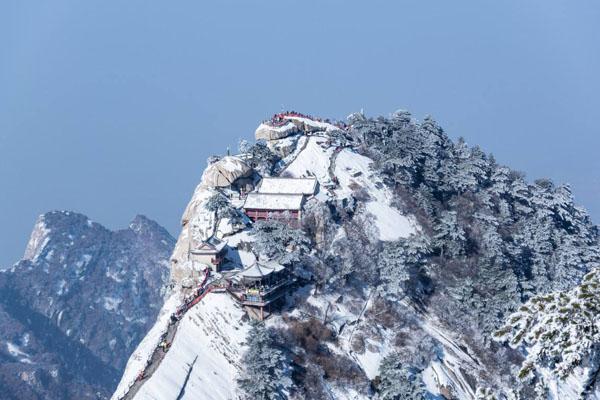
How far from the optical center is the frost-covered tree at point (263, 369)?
163ft

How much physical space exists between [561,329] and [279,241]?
157 feet

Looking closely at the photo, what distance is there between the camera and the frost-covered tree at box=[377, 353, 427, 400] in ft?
171

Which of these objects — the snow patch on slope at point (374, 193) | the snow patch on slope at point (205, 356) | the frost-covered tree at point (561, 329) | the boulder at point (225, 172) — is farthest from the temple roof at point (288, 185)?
the frost-covered tree at point (561, 329)

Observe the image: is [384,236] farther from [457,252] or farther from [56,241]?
[56,241]

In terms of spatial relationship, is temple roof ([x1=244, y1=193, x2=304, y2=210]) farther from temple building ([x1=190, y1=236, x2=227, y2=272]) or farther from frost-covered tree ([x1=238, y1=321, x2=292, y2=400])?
frost-covered tree ([x1=238, y1=321, x2=292, y2=400])

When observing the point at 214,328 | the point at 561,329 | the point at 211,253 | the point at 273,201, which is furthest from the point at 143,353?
the point at 561,329

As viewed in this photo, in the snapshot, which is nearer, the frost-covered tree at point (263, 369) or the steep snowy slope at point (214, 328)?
the frost-covered tree at point (263, 369)

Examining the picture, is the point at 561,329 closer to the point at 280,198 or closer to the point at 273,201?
the point at 273,201

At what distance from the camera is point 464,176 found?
8744 cm

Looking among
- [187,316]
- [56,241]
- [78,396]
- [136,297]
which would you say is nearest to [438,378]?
[187,316]

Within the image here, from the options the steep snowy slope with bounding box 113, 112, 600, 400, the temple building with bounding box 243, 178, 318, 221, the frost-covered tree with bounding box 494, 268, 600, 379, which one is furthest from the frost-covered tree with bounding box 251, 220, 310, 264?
the frost-covered tree with bounding box 494, 268, 600, 379

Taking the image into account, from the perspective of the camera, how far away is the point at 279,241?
64.4m

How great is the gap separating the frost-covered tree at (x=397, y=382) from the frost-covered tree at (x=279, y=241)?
13395 mm

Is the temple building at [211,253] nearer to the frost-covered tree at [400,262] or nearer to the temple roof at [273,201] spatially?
the temple roof at [273,201]
